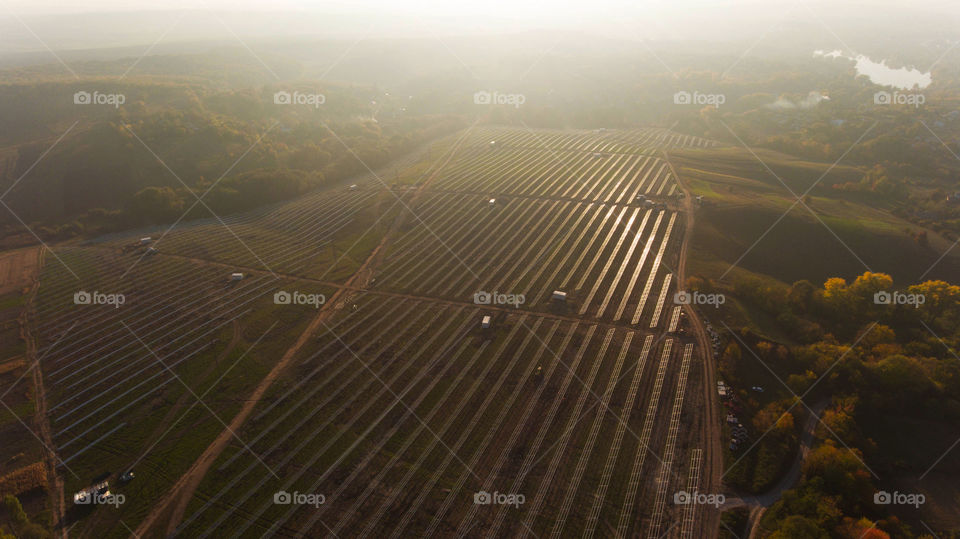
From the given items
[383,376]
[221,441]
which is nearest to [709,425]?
[383,376]

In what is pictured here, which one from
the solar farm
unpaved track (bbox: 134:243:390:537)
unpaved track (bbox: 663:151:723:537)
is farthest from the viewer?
the solar farm

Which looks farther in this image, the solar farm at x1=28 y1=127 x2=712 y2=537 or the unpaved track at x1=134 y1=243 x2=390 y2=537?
the solar farm at x1=28 y1=127 x2=712 y2=537

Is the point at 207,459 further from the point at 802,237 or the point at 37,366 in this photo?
the point at 802,237

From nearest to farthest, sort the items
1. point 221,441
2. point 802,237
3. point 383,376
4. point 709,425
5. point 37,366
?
point 221,441
point 709,425
point 383,376
point 37,366
point 802,237

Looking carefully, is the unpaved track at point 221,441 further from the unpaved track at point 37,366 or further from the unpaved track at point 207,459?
the unpaved track at point 37,366

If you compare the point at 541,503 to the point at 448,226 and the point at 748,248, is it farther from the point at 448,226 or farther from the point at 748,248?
the point at 748,248

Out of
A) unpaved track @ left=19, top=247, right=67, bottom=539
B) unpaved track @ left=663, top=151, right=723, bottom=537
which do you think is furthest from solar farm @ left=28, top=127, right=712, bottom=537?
unpaved track @ left=19, top=247, right=67, bottom=539

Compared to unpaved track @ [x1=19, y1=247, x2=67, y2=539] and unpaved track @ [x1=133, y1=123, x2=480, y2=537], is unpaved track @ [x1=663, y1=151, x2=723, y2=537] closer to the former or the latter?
unpaved track @ [x1=133, y1=123, x2=480, y2=537]

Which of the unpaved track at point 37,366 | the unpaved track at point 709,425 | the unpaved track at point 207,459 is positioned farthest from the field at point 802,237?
the unpaved track at point 37,366
